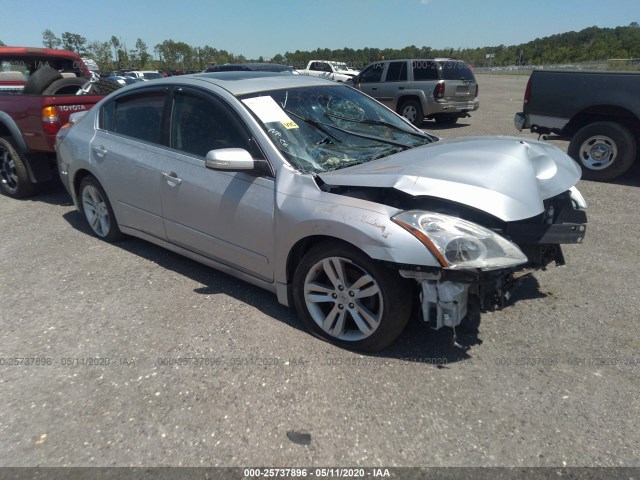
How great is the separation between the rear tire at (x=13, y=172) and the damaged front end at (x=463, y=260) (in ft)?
18.9

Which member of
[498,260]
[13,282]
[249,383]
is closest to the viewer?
[498,260]

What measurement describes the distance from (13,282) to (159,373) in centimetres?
218

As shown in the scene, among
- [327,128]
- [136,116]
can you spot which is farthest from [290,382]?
[136,116]

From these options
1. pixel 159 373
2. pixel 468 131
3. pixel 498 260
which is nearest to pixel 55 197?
pixel 159 373

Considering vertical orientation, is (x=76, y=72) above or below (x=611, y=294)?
above

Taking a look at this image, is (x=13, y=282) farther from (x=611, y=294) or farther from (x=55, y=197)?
(x=611, y=294)

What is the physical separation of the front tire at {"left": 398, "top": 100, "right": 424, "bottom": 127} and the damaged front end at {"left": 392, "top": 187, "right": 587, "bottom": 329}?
1016cm

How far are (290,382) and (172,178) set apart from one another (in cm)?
193

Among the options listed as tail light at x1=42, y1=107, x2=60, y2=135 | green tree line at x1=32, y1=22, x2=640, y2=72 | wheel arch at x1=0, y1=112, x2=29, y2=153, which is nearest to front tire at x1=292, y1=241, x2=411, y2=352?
tail light at x1=42, y1=107, x2=60, y2=135

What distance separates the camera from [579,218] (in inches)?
125

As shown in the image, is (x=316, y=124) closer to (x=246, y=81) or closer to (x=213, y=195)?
(x=246, y=81)

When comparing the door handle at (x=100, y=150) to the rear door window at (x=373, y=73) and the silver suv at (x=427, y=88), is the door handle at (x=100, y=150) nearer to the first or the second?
the silver suv at (x=427, y=88)

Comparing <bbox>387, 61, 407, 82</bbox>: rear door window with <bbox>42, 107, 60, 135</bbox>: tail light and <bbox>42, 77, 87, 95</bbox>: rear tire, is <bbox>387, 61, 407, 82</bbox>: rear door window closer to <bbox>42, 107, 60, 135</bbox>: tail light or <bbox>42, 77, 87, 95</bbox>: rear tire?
<bbox>42, 77, 87, 95</bbox>: rear tire

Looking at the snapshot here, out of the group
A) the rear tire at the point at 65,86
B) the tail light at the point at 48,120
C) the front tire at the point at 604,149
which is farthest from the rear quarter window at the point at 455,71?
the tail light at the point at 48,120
